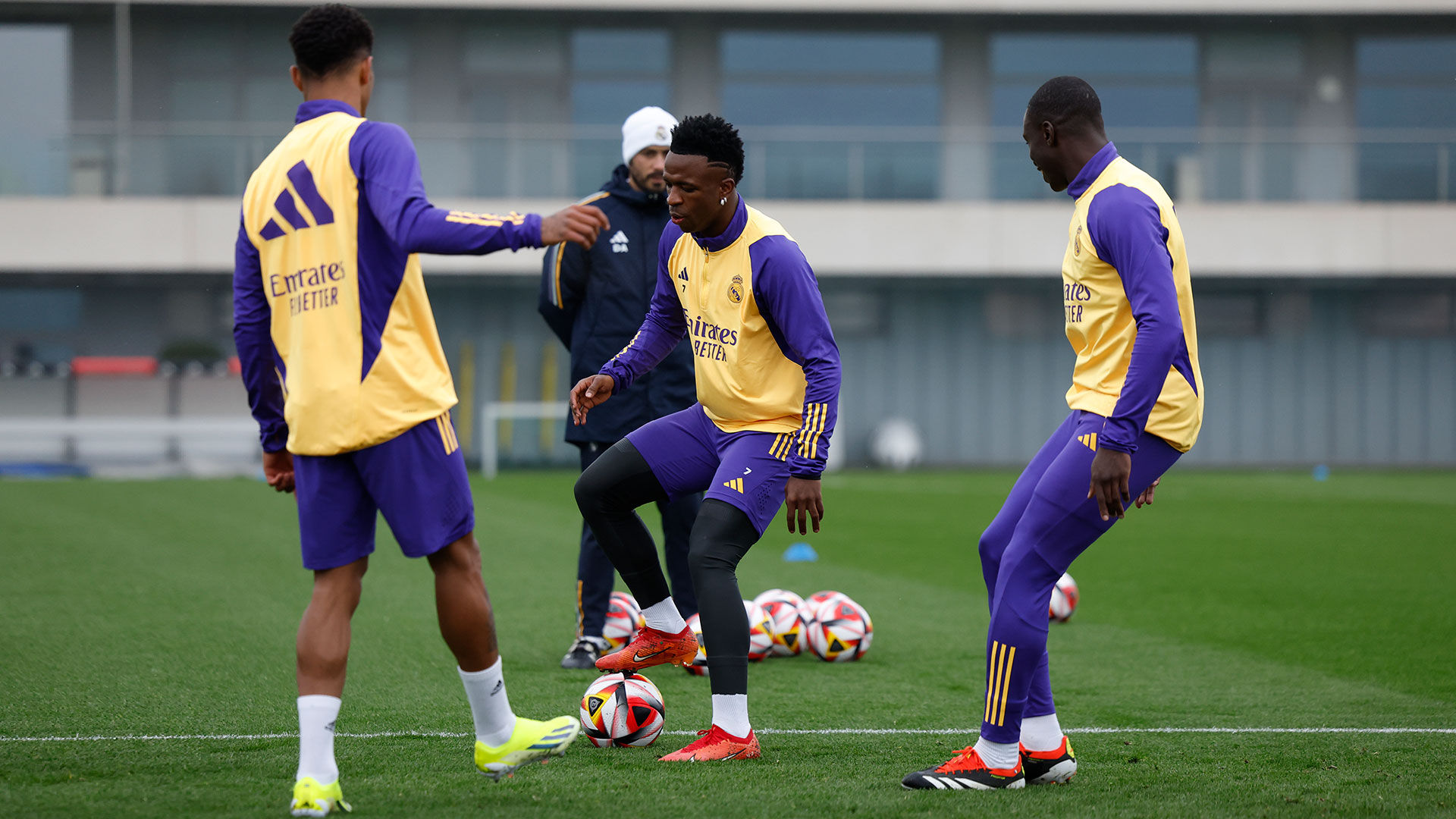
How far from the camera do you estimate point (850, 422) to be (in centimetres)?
2953

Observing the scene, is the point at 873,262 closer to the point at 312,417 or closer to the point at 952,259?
the point at 952,259

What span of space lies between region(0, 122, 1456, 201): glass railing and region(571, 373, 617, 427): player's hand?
20648 millimetres

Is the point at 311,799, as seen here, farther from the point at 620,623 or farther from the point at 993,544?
the point at 620,623

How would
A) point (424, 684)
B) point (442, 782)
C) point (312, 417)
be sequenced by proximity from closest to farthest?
1. point (312, 417)
2. point (442, 782)
3. point (424, 684)

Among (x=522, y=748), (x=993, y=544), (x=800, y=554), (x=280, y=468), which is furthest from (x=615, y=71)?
(x=522, y=748)

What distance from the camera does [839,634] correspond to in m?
6.71

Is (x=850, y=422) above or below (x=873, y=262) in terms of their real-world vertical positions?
below

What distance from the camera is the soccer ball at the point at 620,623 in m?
6.71

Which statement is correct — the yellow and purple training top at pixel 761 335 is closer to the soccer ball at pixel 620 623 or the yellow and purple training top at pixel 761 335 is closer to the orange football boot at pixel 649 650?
the orange football boot at pixel 649 650

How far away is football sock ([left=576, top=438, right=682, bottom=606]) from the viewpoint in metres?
5.19

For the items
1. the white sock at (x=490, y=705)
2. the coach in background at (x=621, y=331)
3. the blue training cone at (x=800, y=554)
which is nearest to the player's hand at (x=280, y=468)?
the white sock at (x=490, y=705)

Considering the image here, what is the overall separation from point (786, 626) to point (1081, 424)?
2841 millimetres

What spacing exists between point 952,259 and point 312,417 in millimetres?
24542

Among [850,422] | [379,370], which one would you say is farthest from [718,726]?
[850,422]
